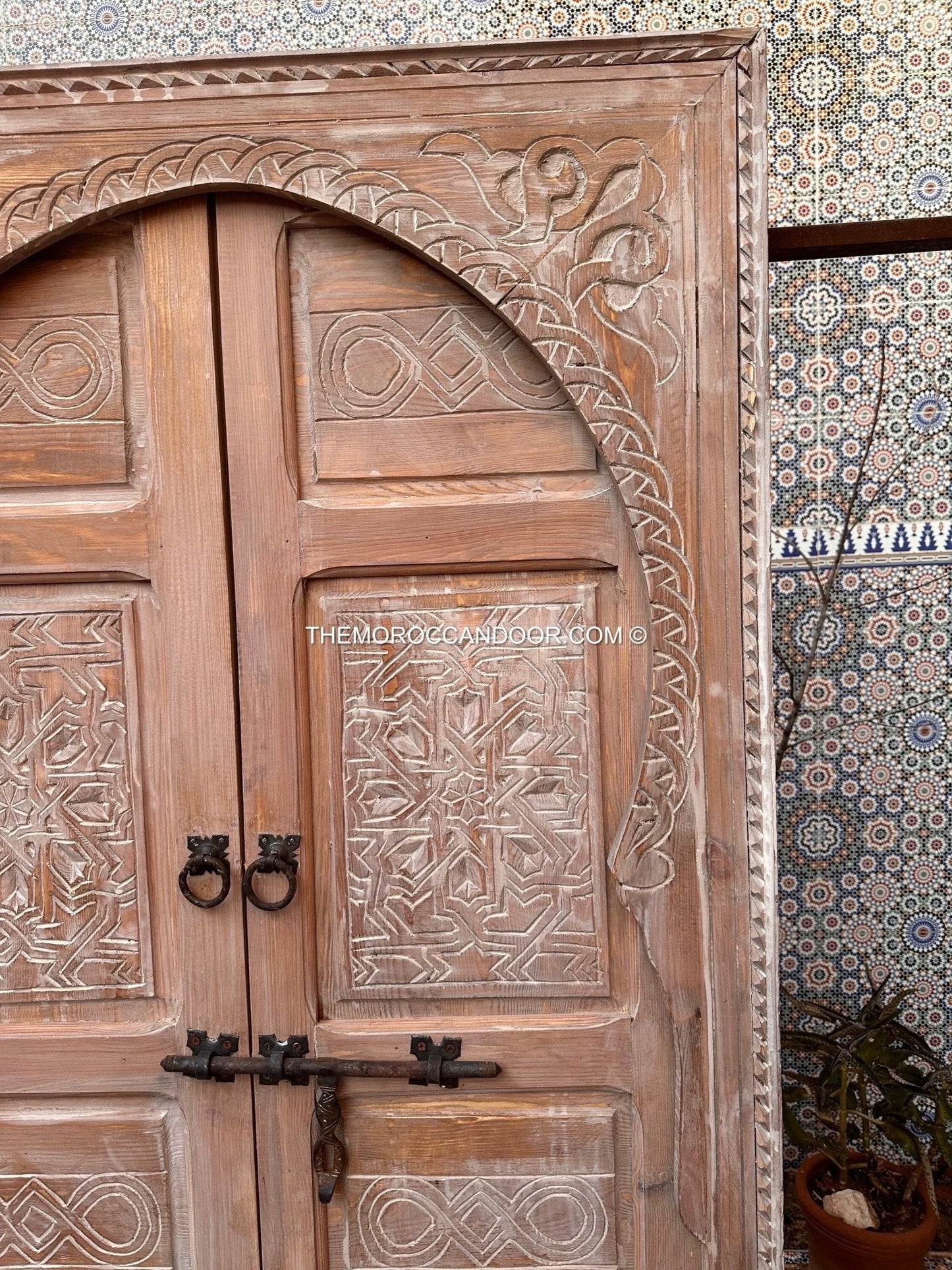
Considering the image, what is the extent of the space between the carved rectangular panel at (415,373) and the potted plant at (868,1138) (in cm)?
101

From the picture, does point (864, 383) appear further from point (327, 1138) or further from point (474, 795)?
point (327, 1138)

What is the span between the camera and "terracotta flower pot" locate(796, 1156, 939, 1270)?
133 centimetres

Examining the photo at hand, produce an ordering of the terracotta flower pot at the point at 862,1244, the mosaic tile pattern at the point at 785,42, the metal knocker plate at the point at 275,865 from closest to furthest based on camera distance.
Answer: the metal knocker plate at the point at 275,865
the terracotta flower pot at the point at 862,1244
the mosaic tile pattern at the point at 785,42

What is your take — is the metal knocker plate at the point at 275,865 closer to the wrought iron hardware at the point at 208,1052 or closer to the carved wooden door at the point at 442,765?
the carved wooden door at the point at 442,765

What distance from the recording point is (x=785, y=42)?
1.48 m

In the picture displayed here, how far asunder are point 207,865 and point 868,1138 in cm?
110

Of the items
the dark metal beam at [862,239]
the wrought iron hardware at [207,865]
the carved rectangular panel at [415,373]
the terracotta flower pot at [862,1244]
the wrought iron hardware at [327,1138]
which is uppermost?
the dark metal beam at [862,239]

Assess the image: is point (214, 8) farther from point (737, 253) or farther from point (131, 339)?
point (737, 253)

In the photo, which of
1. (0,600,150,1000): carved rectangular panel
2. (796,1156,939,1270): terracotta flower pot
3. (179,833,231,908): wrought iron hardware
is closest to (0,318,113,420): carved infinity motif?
(0,600,150,1000): carved rectangular panel

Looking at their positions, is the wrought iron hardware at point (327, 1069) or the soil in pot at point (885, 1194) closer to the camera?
the wrought iron hardware at point (327, 1069)

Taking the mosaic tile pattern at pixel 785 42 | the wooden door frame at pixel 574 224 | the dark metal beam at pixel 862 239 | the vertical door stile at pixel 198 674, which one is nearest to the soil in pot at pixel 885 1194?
the wooden door frame at pixel 574 224

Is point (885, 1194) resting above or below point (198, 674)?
below

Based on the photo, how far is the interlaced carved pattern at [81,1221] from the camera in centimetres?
120

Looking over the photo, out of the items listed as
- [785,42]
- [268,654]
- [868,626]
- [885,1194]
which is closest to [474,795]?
[268,654]
